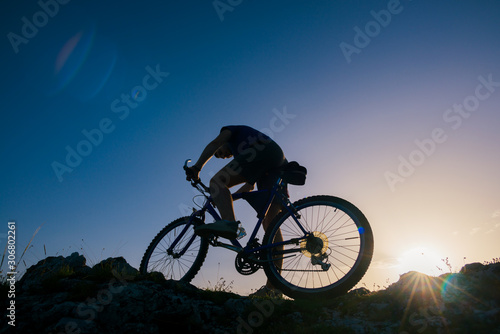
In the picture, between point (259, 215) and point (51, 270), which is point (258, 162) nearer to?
point (259, 215)

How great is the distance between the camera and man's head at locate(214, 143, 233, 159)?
4.87 meters

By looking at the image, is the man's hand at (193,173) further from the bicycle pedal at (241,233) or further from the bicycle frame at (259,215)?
the bicycle pedal at (241,233)

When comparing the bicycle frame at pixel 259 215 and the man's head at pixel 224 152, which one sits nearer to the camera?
the bicycle frame at pixel 259 215

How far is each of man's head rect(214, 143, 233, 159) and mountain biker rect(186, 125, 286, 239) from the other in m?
0.21

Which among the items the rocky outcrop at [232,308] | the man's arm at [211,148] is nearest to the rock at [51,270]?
the rocky outcrop at [232,308]

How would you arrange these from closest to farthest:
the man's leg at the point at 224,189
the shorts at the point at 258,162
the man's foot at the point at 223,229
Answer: the man's foot at the point at 223,229
the man's leg at the point at 224,189
the shorts at the point at 258,162

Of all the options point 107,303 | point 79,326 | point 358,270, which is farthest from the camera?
point 358,270

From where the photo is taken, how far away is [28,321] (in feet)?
9.09

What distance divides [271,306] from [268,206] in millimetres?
1431

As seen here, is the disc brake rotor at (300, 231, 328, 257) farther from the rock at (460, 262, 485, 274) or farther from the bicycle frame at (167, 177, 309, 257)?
the rock at (460, 262, 485, 274)

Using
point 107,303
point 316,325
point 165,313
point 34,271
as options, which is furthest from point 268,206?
point 34,271

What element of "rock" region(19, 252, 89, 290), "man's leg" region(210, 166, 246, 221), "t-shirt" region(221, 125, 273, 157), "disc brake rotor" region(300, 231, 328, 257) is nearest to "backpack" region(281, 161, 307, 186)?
"t-shirt" region(221, 125, 273, 157)

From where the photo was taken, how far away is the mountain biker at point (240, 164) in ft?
14.1

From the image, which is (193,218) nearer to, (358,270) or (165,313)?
(165,313)
